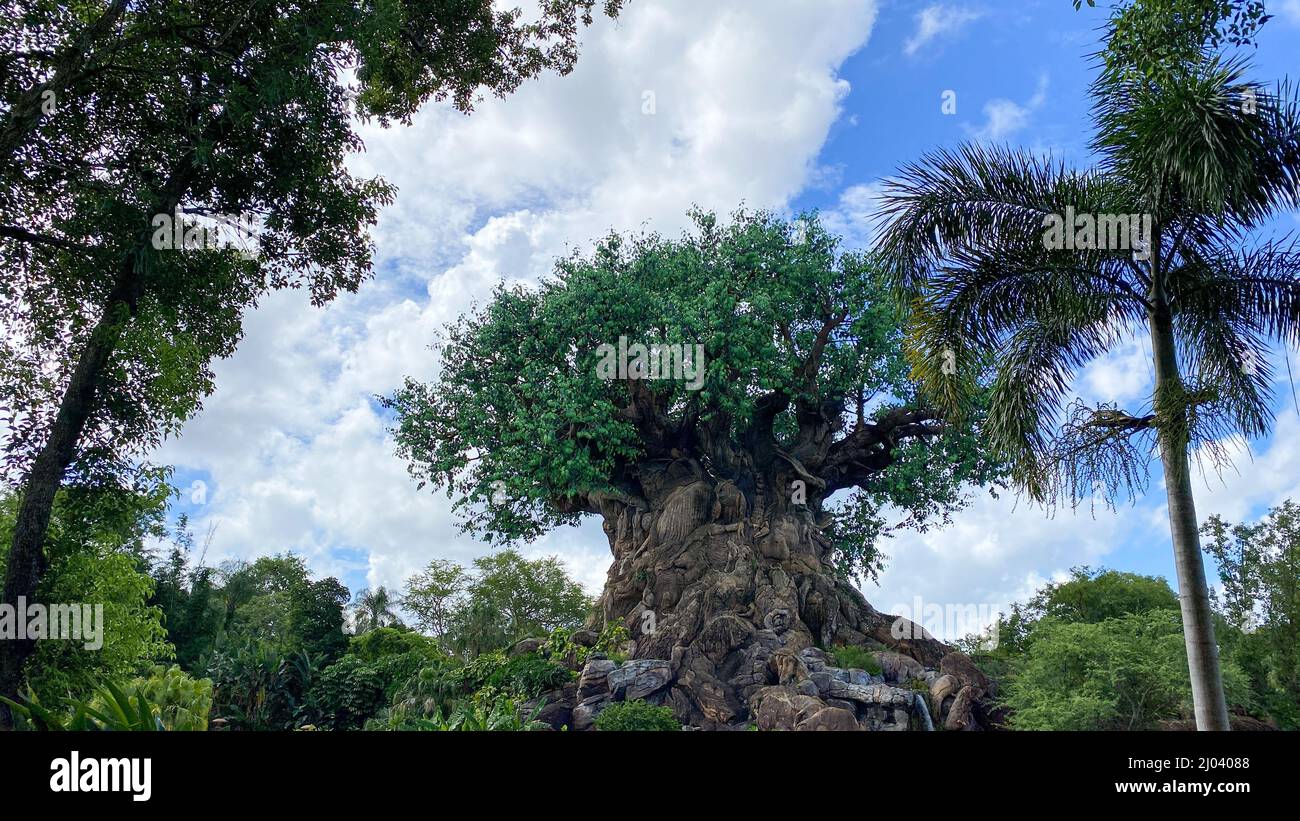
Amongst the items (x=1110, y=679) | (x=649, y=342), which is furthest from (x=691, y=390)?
(x=1110, y=679)

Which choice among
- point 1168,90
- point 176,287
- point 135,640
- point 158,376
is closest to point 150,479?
point 158,376

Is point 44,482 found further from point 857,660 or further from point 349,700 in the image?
point 857,660

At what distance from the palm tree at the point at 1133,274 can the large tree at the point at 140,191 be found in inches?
311

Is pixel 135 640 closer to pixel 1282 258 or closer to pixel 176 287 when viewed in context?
pixel 176 287

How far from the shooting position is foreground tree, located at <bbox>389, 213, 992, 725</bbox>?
16922 mm

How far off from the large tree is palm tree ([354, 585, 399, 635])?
87.8 ft

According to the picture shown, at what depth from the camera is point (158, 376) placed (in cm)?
929

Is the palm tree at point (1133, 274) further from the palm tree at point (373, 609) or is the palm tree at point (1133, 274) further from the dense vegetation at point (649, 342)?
the palm tree at point (373, 609)

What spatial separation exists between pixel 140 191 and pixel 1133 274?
39.2ft

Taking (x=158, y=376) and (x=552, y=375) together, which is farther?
(x=552, y=375)

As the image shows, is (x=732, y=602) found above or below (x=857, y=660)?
above

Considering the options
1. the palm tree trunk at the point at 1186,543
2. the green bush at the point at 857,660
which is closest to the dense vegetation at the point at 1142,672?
the green bush at the point at 857,660

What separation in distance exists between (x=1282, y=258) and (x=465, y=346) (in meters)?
15.8

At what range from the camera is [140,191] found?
9.30 meters
